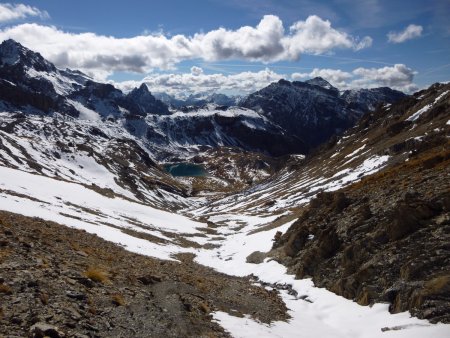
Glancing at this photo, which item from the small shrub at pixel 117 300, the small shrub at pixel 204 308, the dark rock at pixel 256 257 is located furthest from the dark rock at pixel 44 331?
the dark rock at pixel 256 257

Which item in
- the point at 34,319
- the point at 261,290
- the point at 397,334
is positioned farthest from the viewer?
the point at 261,290

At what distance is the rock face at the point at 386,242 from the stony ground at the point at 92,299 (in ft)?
17.9

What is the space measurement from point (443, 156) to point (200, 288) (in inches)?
900

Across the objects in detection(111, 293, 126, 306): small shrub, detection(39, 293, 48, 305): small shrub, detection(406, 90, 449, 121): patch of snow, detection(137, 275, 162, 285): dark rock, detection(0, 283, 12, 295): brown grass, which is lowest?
detection(137, 275, 162, 285): dark rock

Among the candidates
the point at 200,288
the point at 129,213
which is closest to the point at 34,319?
the point at 200,288

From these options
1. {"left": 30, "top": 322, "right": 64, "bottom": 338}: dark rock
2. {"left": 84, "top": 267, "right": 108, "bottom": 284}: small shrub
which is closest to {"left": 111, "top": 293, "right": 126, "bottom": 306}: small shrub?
{"left": 84, "top": 267, "right": 108, "bottom": 284}: small shrub

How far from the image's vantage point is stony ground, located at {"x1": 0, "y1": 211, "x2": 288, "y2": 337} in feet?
39.7

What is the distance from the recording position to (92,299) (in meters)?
14.6

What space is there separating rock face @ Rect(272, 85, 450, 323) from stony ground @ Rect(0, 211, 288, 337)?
545 cm

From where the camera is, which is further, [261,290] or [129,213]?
[129,213]

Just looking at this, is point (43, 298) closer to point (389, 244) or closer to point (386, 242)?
point (389, 244)

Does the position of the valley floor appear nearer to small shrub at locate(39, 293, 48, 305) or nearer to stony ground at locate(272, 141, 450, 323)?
small shrub at locate(39, 293, 48, 305)

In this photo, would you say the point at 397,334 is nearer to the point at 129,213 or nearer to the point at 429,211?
the point at 429,211

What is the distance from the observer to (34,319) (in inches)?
455
